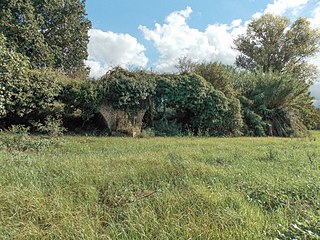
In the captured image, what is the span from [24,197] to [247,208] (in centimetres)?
289

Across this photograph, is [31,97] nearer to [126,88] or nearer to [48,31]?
[126,88]

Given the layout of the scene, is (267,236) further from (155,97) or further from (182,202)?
(155,97)

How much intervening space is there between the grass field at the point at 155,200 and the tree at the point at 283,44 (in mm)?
29124

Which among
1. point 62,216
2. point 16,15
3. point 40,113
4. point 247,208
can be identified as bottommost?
point 62,216

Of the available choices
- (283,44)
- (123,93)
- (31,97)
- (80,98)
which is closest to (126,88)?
(123,93)

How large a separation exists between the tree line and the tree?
43.7 feet

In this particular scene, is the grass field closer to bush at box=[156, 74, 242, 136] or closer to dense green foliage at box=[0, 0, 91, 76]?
bush at box=[156, 74, 242, 136]

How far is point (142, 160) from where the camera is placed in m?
5.66

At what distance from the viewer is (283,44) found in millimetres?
31266

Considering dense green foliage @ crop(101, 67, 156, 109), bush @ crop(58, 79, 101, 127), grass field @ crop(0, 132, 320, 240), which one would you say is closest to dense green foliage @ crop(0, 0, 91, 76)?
bush @ crop(58, 79, 101, 127)

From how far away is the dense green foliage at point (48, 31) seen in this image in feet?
64.1

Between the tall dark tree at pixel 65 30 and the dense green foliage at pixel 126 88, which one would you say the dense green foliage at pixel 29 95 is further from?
the tall dark tree at pixel 65 30

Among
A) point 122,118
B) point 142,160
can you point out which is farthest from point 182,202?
point 122,118

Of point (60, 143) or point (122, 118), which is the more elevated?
point (122, 118)
